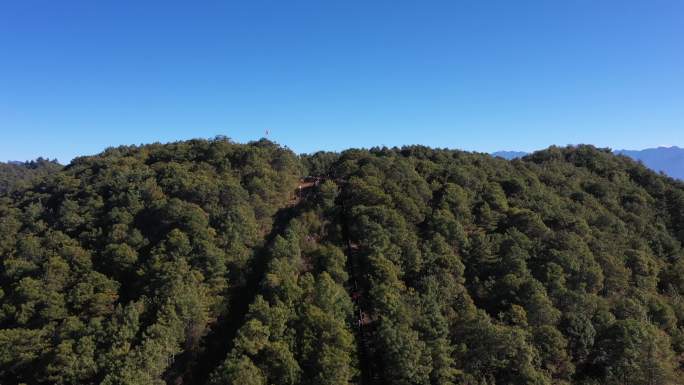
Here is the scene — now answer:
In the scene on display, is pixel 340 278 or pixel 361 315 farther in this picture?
pixel 340 278

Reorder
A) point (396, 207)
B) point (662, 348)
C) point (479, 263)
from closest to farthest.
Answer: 1. point (662, 348)
2. point (479, 263)
3. point (396, 207)

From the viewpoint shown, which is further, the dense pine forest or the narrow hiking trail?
the narrow hiking trail

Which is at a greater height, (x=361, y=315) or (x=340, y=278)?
(x=340, y=278)

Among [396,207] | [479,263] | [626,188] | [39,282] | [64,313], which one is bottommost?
[64,313]

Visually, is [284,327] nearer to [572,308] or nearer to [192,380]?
[192,380]

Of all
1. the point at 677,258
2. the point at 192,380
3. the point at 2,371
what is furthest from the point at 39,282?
the point at 677,258

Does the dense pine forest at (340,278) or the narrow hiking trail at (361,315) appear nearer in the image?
the dense pine forest at (340,278)

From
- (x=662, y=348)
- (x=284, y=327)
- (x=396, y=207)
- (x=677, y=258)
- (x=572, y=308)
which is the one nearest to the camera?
(x=284, y=327)

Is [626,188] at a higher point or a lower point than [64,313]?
higher
